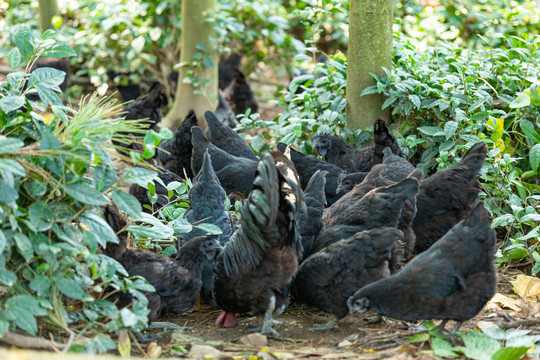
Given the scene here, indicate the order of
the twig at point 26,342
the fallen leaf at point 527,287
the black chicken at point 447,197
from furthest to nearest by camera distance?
1. the black chicken at point 447,197
2. the fallen leaf at point 527,287
3. the twig at point 26,342

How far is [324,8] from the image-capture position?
6383 millimetres

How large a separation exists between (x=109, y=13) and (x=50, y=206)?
6856mm

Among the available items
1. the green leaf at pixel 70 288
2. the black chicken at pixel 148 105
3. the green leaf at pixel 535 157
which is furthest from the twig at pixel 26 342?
the black chicken at pixel 148 105

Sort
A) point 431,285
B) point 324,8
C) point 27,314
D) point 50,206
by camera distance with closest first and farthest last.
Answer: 1. point 27,314
2. point 50,206
3. point 431,285
4. point 324,8

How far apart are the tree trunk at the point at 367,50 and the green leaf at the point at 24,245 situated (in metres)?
3.53

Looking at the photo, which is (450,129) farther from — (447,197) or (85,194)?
(85,194)

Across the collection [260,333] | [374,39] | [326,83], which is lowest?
[260,333]

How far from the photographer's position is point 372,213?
3971mm

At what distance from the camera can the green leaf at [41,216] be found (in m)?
2.86

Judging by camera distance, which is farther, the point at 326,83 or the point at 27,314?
the point at 326,83

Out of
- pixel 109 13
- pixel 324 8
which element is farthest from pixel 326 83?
pixel 109 13

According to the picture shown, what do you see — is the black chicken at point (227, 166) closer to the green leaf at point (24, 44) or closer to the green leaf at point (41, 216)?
the green leaf at point (24, 44)

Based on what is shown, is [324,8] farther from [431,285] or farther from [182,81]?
[431,285]

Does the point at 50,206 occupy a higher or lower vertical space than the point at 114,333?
higher
